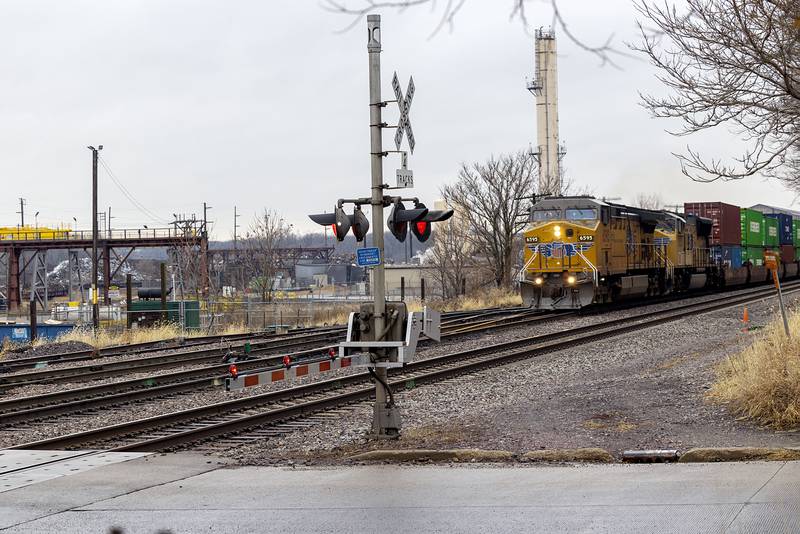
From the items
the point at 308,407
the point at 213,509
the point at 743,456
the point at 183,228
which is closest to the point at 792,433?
the point at 743,456

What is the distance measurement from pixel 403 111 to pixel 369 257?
1.73m

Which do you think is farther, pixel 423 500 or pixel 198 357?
pixel 198 357

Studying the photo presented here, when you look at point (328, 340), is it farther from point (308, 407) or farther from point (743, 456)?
point (743, 456)

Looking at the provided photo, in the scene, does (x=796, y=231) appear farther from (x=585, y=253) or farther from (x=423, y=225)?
(x=423, y=225)

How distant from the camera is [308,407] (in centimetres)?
1364

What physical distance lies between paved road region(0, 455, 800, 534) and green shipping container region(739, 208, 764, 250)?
38524 millimetres

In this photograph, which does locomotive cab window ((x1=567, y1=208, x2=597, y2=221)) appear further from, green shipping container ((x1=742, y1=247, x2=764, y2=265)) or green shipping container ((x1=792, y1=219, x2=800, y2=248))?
green shipping container ((x1=792, y1=219, x2=800, y2=248))

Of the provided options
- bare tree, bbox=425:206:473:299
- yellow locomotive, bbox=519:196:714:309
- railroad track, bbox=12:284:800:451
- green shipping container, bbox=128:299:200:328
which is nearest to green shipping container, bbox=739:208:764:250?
yellow locomotive, bbox=519:196:714:309

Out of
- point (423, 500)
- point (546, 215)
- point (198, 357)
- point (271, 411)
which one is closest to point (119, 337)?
point (198, 357)

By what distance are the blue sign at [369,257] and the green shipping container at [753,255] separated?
126 ft

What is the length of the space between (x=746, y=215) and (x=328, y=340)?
87.9 ft

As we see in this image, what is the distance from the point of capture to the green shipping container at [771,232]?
4847 centimetres

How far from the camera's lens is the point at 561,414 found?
1174cm

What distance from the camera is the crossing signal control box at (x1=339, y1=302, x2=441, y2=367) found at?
10531 mm
